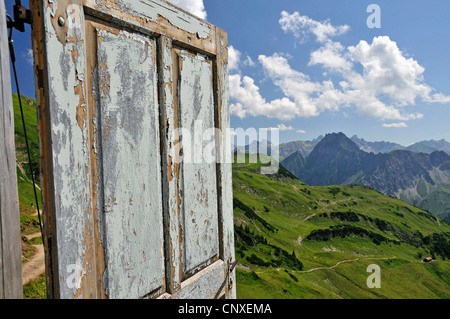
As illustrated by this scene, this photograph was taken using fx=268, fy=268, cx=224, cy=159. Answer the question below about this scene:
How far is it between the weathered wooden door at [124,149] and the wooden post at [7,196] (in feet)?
0.48

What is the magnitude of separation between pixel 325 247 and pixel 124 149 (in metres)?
71.6

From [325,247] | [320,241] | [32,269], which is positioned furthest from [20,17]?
[320,241]

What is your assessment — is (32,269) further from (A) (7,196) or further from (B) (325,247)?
(B) (325,247)

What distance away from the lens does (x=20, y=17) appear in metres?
1.56

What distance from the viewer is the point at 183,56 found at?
7.82 ft

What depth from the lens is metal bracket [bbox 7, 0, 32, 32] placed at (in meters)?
1.55

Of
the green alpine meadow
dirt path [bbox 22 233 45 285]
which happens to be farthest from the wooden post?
dirt path [bbox 22 233 45 285]

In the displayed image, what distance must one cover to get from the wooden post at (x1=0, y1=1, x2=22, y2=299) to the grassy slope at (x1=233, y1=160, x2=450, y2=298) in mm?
19258

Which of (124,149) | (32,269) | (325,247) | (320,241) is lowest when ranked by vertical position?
(325,247)

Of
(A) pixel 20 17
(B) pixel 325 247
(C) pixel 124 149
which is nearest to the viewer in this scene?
(A) pixel 20 17

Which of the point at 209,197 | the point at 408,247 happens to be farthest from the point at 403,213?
the point at 209,197

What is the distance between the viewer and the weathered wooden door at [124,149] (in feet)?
5.05

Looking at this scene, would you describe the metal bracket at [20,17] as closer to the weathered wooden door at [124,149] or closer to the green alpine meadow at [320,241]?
the weathered wooden door at [124,149]

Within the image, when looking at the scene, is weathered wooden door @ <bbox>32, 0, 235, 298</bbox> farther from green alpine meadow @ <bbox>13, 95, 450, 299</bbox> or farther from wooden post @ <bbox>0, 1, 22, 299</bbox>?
green alpine meadow @ <bbox>13, 95, 450, 299</bbox>
